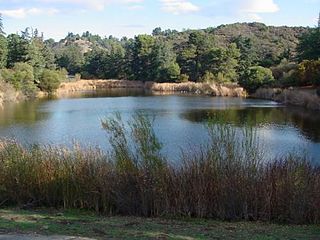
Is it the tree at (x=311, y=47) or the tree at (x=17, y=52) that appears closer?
the tree at (x=311, y=47)

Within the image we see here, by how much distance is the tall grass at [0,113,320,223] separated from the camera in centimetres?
1138

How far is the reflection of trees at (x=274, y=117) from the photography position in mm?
32406

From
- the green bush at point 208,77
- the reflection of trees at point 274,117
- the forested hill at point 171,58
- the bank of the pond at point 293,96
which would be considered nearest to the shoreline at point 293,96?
the bank of the pond at point 293,96

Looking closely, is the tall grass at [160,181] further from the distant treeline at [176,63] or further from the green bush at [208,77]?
the green bush at [208,77]

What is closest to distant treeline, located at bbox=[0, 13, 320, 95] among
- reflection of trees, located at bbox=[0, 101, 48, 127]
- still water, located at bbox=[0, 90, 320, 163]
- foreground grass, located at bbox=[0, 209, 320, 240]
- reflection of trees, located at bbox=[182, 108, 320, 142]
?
reflection of trees, located at bbox=[182, 108, 320, 142]

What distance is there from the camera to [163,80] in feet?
277

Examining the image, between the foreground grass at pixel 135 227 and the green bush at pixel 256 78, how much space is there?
5257 cm

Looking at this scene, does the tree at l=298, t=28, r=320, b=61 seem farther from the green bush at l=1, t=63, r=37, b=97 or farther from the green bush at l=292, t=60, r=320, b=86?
the green bush at l=1, t=63, r=37, b=97

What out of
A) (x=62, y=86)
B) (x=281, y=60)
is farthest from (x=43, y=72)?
(x=281, y=60)

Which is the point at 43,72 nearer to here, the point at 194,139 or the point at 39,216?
the point at 194,139

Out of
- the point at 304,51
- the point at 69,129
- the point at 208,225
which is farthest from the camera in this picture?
the point at 304,51

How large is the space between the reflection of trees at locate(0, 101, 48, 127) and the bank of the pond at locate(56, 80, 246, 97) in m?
23.5

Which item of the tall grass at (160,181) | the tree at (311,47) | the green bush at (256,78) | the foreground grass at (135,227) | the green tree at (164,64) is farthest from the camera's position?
the green tree at (164,64)

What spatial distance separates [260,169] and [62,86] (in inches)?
2753
